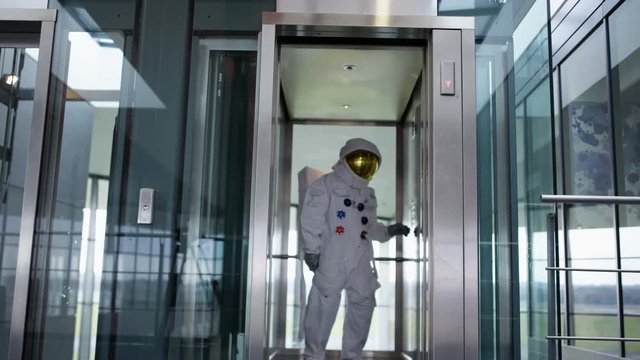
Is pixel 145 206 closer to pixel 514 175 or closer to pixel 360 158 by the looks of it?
pixel 514 175

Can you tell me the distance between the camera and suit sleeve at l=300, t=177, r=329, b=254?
13.9 feet

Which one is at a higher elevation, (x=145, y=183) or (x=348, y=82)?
(x=348, y=82)

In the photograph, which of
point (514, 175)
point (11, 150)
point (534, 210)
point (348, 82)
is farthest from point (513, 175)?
point (11, 150)

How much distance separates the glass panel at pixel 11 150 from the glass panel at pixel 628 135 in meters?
4.31

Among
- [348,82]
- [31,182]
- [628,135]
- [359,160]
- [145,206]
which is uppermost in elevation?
[348,82]

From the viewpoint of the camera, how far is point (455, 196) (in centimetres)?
316

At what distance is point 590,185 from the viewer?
230 inches

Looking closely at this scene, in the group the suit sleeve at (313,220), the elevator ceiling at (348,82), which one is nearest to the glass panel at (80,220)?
the elevator ceiling at (348,82)

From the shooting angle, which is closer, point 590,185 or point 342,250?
point 342,250

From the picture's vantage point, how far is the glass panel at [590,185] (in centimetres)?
560

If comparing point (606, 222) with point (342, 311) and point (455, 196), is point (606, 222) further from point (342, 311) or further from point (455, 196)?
point (455, 196)

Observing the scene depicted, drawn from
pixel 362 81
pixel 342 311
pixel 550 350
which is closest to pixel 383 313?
pixel 342 311

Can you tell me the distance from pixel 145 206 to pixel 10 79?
1065 mm

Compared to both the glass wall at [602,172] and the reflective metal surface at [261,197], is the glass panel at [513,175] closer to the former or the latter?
the reflective metal surface at [261,197]
